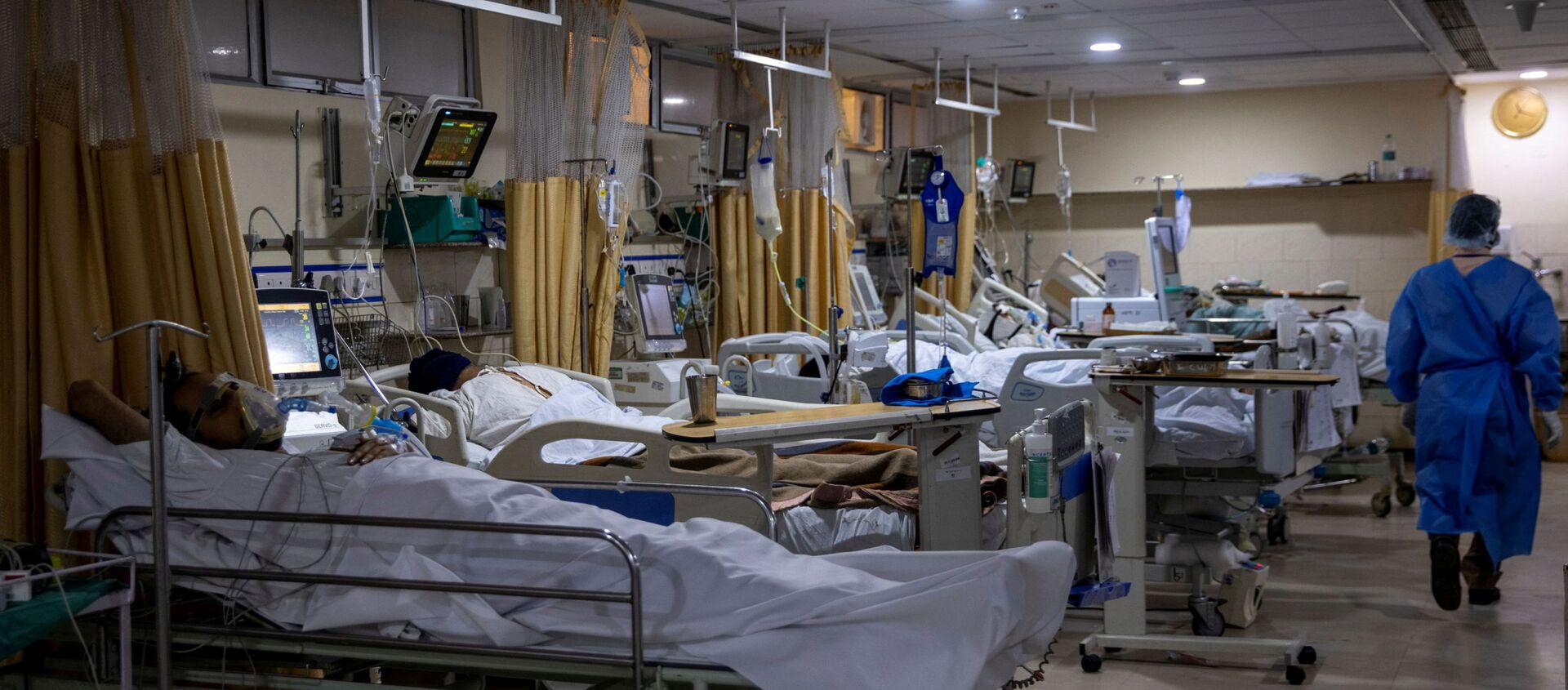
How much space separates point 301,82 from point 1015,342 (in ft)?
13.6

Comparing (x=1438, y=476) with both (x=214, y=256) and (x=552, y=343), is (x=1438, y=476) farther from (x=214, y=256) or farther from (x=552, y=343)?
(x=214, y=256)

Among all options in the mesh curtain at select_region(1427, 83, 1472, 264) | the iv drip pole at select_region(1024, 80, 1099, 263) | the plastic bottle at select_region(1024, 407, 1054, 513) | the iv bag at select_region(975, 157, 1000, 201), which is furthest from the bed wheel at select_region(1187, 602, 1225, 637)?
the mesh curtain at select_region(1427, 83, 1472, 264)

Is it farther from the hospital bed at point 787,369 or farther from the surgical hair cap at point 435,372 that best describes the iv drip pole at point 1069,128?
the surgical hair cap at point 435,372

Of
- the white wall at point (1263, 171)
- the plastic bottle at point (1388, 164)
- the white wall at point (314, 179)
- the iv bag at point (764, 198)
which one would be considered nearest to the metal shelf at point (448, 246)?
the white wall at point (314, 179)

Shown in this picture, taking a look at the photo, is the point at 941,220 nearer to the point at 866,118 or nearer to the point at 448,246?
the point at 448,246

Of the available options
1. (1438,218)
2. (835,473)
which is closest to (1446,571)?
(835,473)

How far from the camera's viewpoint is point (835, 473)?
13.0ft

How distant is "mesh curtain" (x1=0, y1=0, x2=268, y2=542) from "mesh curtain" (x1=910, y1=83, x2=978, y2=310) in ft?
20.2

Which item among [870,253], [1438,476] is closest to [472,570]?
[1438,476]

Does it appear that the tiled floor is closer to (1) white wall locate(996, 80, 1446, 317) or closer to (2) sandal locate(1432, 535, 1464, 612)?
(2) sandal locate(1432, 535, 1464, 612)

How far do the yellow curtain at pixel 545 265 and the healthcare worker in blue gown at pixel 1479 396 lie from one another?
337cm

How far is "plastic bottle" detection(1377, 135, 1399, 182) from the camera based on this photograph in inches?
371

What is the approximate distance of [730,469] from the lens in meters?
4.07

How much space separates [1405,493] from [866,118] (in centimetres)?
426
